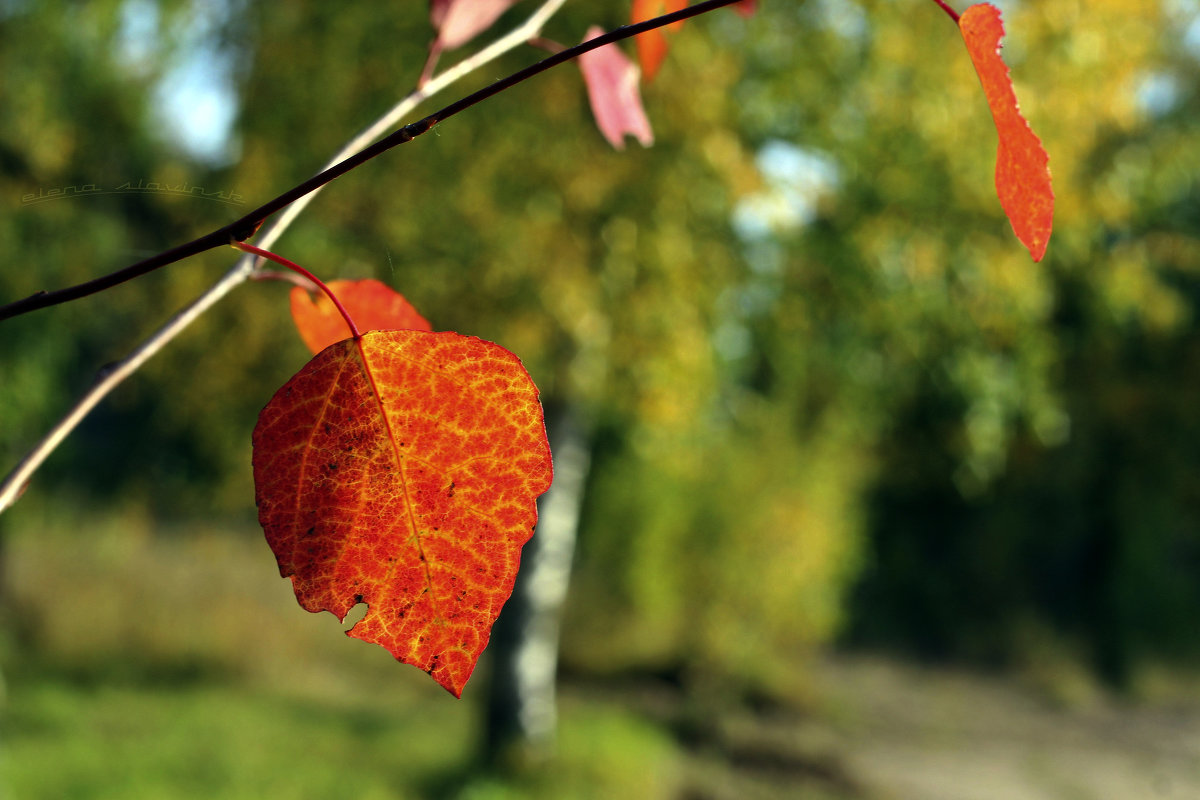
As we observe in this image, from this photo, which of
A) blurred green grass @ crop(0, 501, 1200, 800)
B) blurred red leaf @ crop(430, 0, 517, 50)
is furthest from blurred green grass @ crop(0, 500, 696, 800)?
blurred red leaf @ crop(430, 0, 517, 50)

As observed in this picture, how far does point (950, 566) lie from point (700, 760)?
4.67m

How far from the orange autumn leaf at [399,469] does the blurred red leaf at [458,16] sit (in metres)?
0.22

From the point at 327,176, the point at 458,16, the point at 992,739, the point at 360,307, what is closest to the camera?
the point at 327,176

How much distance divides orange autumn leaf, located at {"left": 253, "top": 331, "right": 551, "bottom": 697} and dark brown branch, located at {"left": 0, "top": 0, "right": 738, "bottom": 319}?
47 millimetres

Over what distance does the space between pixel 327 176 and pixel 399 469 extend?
0.07m

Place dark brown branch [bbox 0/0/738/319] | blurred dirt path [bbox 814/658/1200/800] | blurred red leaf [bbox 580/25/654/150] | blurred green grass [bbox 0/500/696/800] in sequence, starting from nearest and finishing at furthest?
1. dark brown branch [bbox 0/0/738/319]
2. blurred red leaf [bbox 580/25/654/150]
3. blurred green grass [bbox 0/500/696/800]
4. blurred dirt path [bbox 814/658/1200/800]

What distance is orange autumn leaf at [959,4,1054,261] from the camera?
225 millimetres

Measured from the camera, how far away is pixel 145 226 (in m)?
4.34

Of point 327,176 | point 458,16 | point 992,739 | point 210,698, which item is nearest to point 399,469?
point 327,176

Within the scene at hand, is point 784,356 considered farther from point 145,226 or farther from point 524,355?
point 145,226

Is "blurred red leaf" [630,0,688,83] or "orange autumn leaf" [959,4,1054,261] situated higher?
"blurred red leaf" [630,0,688,83]

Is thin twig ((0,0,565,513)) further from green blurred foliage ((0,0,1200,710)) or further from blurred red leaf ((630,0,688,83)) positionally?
green blurred foliage ((0,0,1200,710))

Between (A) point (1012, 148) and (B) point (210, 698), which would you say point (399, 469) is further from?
(B) point (210, 698)

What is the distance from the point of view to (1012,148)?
0.76 feet
